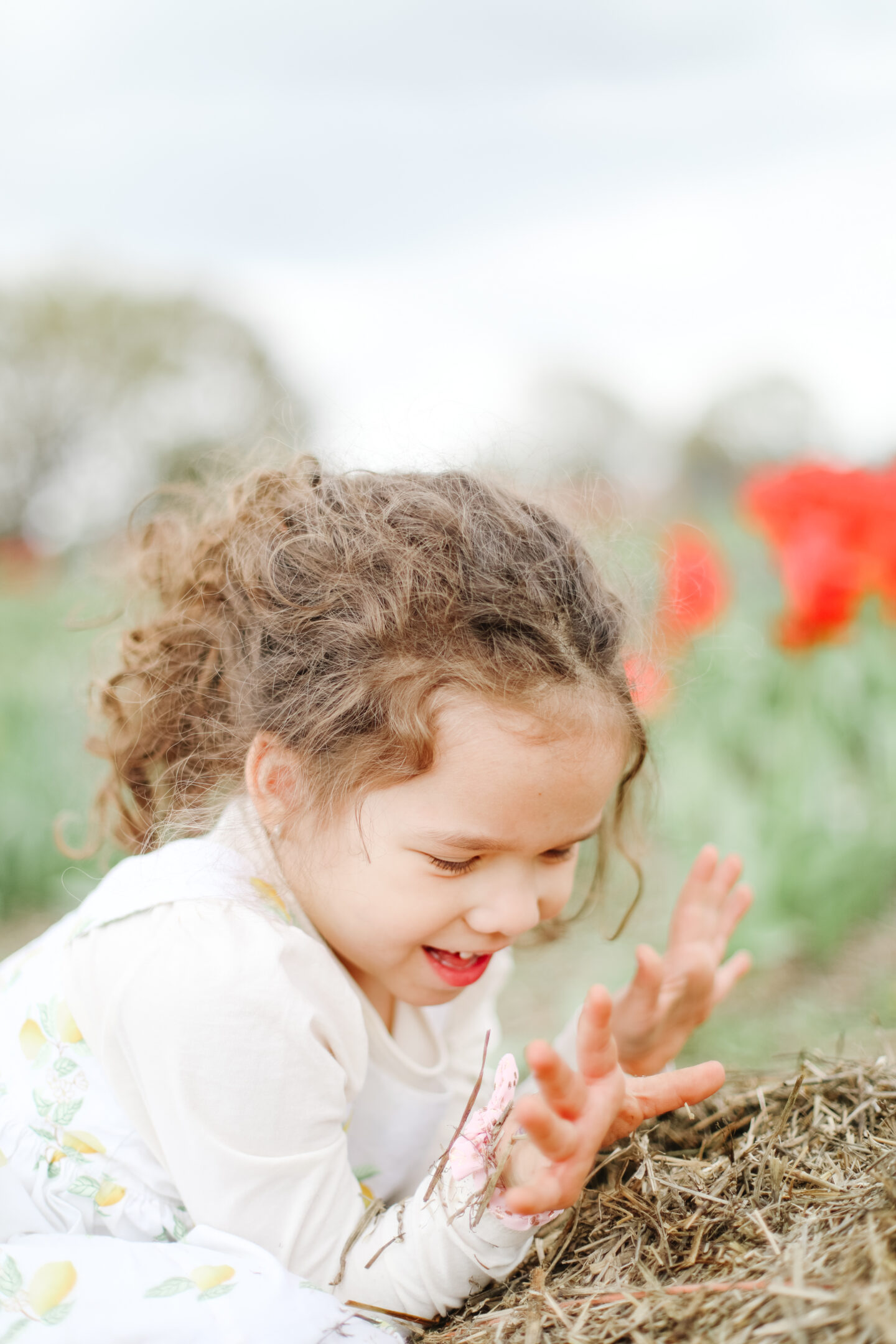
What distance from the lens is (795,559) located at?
289cm

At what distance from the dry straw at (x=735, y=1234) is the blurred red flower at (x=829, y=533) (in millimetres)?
1683

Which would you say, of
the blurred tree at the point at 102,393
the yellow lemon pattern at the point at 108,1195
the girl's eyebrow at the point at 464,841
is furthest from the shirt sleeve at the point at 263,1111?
the blurred tree at the point at 102,393

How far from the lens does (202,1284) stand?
115 centimetres

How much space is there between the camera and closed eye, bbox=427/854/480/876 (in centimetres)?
124

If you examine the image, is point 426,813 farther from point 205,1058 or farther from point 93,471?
point 93,471

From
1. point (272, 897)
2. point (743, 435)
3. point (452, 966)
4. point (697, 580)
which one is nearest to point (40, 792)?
point (697, 580)

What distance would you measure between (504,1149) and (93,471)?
1385 cm

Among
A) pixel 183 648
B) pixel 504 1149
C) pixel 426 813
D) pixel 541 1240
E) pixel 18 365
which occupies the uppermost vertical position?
pixel 18 365

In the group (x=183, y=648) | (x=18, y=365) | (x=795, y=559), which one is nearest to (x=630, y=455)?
(x=18, y=365)

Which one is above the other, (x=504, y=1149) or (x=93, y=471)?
(x=93, y=471)

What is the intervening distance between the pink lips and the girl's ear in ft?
0.80

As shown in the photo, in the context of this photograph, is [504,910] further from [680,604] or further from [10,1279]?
[680,604]

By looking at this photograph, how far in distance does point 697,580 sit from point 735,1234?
1804 millimetres

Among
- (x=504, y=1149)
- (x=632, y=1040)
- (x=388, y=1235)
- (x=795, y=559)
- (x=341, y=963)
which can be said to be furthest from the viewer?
(x=795, y=559)
